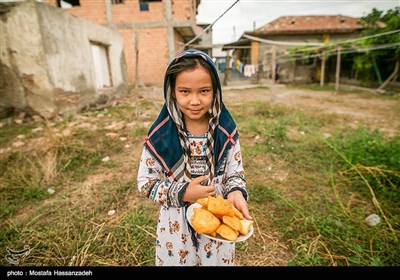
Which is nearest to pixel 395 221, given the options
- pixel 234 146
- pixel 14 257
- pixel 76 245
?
pixel 234 146

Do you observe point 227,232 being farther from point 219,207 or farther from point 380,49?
point 380,49

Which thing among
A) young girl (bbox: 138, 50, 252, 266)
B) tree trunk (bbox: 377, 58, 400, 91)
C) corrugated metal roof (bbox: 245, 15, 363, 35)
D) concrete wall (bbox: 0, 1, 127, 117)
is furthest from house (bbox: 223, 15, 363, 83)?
young girl (bbox: 138, 50, 252, 266)

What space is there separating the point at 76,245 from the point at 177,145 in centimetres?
149

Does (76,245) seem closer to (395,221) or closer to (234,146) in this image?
(234,146)

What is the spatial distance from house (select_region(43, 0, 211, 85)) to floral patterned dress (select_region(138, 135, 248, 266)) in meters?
12.1

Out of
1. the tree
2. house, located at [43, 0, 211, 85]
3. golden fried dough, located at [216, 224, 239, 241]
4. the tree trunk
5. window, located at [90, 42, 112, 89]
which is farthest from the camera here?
house, located at [43, 0, 211, 85]

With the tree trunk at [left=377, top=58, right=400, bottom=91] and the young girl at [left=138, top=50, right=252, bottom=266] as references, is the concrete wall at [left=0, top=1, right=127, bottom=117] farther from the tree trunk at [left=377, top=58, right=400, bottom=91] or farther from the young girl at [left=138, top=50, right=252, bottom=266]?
the tree trunk at [left=377, top=58, right=400, bottom=91]

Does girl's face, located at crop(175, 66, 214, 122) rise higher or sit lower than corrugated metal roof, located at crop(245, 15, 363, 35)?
lower

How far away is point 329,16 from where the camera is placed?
736 inches

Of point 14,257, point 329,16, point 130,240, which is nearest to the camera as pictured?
point 14,257

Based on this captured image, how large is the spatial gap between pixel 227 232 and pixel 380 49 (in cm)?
1415

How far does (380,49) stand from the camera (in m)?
11.1

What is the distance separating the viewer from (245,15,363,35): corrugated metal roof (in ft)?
53.5

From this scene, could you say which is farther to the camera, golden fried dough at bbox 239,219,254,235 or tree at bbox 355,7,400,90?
tree at bbox 355,7,400,90
